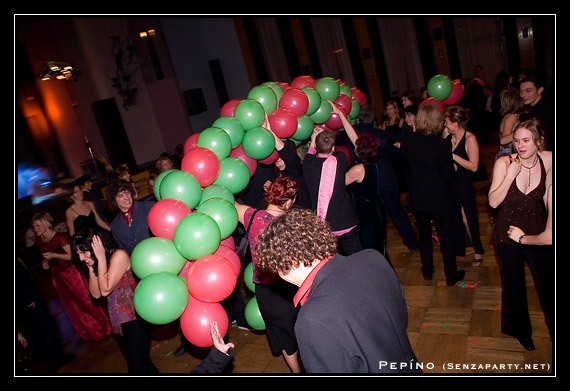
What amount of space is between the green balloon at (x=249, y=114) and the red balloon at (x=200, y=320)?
1.24 m

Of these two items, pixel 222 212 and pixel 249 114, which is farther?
pixel 249 114

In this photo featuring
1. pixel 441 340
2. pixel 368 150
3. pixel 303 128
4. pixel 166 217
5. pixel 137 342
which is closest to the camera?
pixel 166 217


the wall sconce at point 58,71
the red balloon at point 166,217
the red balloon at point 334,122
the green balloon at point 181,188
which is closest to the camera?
the red balloon at point 166,217

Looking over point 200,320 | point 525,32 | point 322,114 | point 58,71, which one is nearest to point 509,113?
point 322,114

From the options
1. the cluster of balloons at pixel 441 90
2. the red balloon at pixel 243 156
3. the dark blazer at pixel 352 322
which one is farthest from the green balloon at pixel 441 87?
the dark blazer at pixel 352 322

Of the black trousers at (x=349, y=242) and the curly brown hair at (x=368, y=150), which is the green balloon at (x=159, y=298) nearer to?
the black trousers at (x=349, y=242)

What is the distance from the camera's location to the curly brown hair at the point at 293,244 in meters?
1.27

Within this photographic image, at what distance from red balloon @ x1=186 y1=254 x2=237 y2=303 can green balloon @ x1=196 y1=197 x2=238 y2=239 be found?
0.82 ft

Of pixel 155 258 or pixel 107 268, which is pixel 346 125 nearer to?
pixel 155 258

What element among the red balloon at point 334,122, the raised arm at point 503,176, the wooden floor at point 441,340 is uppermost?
the red balloon at point 334,122

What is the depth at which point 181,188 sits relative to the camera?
7.23 feet

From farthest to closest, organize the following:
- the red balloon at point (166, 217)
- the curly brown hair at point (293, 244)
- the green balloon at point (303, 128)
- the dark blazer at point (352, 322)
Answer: the green balloon at point (303, 128) < the red balloon at point (166, 217) < the curly brown hair at point (293, 244) < the dark blazer at point (352, 322)

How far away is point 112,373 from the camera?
2891mm

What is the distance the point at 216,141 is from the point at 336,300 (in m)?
1.63
